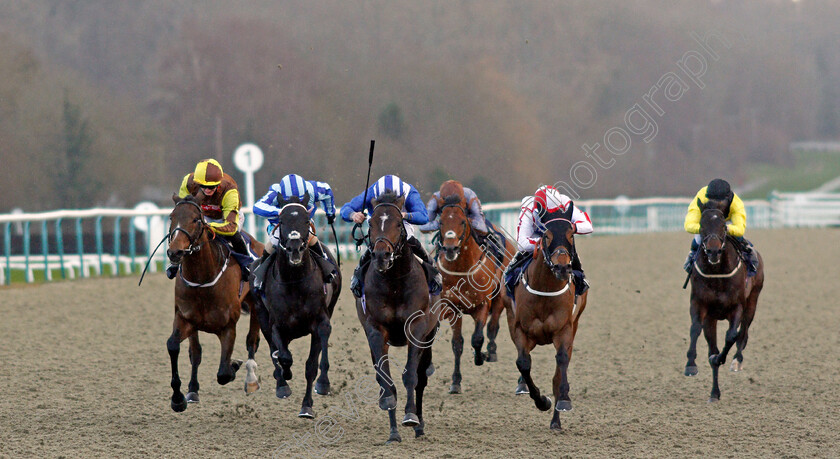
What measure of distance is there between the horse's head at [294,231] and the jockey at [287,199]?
0.14 meters

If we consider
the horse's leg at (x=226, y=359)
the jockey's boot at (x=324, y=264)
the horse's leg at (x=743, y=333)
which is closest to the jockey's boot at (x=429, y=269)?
the jockey's boot at (x=324, y=264)

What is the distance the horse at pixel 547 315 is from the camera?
6242 mm

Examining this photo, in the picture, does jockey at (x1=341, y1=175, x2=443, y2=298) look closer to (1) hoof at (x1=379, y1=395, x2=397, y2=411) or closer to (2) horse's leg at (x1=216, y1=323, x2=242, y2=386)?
(1) hoof at (x1=379, y1=395, x2=397, y2=411)

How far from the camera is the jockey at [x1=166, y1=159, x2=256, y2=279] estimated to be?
7199mm

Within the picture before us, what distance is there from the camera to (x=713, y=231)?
24.8 feet

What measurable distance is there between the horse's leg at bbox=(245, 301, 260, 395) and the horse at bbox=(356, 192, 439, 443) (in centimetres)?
132

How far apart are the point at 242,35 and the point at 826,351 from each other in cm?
2259

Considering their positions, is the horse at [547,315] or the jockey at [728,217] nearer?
the horse at [547,315]

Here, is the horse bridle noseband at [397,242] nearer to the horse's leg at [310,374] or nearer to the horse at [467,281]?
the horse's leg at [310,374]

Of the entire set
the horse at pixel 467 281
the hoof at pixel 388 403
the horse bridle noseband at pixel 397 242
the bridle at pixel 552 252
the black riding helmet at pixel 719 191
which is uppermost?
the black riding helmet at pixel 719 191

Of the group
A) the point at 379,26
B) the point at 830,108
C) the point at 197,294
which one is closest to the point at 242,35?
the point at 379,26

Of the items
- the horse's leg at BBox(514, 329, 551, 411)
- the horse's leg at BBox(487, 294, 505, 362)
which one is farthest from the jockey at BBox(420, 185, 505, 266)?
the horse's leg at BBox(514, 329, 551, 411)

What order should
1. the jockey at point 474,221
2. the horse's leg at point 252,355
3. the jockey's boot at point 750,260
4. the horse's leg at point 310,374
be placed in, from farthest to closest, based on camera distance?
the jockey at point 474,221 < the jockey's boot at point 750,260 < the horse's leg at point 252,355 < the horse's leg at point 310,374

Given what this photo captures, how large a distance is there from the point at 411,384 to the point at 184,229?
172 cm
